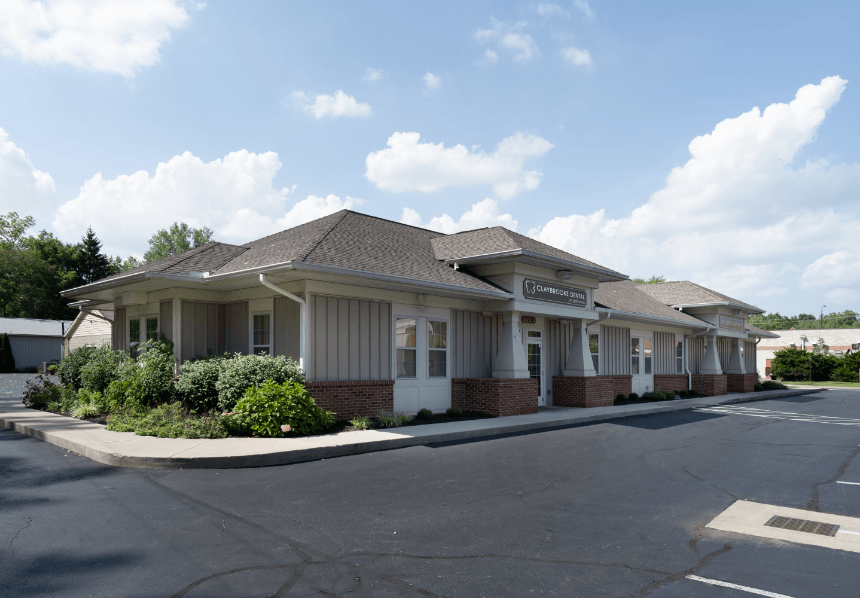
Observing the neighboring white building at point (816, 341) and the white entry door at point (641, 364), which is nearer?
the white entry door at point (641, 364)

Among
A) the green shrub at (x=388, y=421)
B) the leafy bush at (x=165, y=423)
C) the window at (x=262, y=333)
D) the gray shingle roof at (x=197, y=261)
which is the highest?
the gray shingle roof at (x=197, y=261)

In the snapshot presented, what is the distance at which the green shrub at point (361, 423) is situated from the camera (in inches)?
464

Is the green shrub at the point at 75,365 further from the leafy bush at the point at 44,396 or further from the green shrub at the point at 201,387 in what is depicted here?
the green shrub at the point at 201,387

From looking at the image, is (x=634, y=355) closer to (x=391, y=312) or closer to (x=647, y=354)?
(x=647, y=354)

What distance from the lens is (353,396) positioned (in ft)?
41.0

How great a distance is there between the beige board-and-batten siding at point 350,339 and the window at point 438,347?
144 centimetres

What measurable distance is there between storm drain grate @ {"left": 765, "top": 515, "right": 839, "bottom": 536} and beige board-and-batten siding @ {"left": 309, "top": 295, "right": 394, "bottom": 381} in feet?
28.4

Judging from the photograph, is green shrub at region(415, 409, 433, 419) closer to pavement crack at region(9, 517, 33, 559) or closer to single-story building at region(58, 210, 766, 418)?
single-story building at region(58, 210, 766, 418)

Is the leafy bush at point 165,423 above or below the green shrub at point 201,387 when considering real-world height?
below

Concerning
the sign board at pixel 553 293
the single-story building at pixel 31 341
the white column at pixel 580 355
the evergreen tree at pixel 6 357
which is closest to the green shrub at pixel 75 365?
the sign board at pixel 553 293

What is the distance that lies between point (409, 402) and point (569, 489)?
6.83m

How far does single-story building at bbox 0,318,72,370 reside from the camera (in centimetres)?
4266

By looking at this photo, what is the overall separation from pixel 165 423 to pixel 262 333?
345 cm

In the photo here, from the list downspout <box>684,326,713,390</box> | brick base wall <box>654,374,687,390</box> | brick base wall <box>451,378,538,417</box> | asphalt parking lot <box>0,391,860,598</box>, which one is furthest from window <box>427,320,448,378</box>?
downspout <box>684,326,713,390</box>
